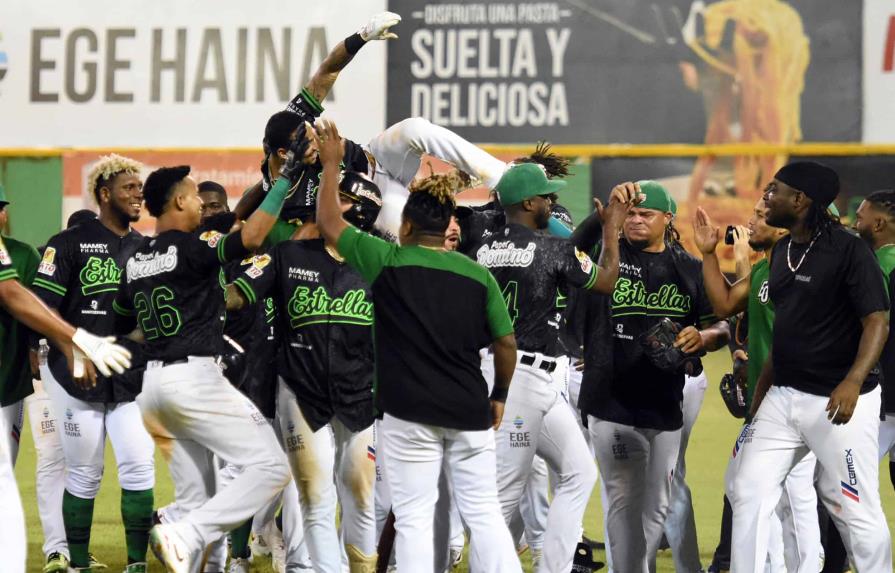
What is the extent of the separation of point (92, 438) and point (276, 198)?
7.65ft

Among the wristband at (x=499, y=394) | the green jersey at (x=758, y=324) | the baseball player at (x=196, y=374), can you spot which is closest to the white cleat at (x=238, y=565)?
the baseball player at (x=196, y=374)

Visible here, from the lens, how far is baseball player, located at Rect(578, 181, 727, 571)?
754 cm

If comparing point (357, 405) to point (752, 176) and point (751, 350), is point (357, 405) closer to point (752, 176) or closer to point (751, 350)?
point (751, 350)

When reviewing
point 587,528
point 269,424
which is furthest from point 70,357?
point 587,528

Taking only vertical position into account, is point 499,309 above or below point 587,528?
above

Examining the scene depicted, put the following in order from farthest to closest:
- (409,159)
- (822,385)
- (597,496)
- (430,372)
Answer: (597,496) < (409,159) < (822,385) < (430,372)

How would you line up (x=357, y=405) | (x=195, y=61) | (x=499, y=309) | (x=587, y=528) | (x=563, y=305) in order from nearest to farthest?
(x=499, y=309) → (x=357, y=405) → (x=563, y=305) → (x=587, y=528) → (x=195, y=61)

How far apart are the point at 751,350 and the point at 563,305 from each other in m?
1.11

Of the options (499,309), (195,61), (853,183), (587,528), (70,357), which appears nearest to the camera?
(70,357)

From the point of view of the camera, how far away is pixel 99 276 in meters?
8.31

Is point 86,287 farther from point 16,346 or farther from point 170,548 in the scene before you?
point 170,548

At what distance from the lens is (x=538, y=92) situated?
1898cm

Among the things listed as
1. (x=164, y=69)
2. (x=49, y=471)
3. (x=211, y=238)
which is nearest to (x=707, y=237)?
(x=211, y=238)

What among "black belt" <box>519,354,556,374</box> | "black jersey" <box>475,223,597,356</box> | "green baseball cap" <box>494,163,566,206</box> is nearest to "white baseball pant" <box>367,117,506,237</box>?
"green baseball cap" <box>494,163,566,206</box>
